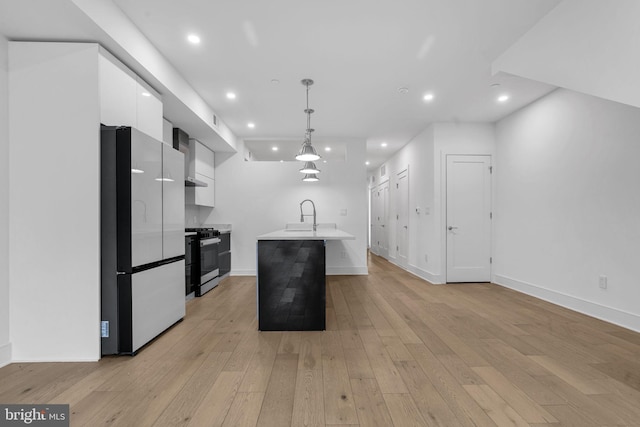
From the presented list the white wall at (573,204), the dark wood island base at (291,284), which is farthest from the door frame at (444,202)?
the dark wood island base at (291,284)

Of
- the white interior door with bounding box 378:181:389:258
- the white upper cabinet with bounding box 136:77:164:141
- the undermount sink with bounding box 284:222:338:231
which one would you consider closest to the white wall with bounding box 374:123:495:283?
the undermount sink with bounding box 284:222:338:231

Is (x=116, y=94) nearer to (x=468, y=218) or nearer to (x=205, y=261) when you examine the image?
(x=205, y=261)

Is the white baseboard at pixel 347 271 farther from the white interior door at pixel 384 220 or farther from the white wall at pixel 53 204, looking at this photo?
the white wall at pixel 53 204

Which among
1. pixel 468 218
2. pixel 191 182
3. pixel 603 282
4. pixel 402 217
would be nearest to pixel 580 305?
pixel 603 282

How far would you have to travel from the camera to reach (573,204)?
359 centimetres

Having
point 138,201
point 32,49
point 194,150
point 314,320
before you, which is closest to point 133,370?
point 138,201

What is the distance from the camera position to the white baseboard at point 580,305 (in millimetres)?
2921

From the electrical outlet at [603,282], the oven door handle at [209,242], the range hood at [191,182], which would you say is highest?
the range hood at [191,182]

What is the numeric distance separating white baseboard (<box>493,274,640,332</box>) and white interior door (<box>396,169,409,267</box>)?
2165 mm

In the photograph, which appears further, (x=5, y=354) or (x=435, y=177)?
(x=435, y=177)

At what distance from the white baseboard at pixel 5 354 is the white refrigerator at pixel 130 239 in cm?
61

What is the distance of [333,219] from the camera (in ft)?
19.6

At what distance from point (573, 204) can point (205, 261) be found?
4879 mm

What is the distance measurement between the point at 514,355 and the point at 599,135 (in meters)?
2.67
